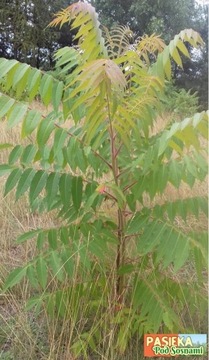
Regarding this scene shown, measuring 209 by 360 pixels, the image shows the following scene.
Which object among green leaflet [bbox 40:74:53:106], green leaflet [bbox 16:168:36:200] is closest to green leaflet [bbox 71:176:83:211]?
green leaflet [bbox 16:168:36:200]

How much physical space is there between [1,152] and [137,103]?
7.10 feet

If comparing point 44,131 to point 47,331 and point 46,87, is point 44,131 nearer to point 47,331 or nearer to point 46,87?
point 46,87

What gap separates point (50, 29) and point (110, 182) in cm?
498

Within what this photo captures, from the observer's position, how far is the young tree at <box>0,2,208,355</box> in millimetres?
1156

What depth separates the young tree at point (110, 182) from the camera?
116 centimetres

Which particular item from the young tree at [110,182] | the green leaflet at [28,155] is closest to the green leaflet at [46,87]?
the young tree at [110,182]

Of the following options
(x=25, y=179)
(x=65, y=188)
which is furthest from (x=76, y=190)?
(x=25, y=179)

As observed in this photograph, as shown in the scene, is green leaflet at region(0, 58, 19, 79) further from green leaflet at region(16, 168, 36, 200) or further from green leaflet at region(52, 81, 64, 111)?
green leaflet at region(16, 168, 36, 200)

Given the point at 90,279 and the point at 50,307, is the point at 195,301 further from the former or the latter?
Result: the point at 50,307

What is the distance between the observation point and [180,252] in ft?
3.68

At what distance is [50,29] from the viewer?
571 cm

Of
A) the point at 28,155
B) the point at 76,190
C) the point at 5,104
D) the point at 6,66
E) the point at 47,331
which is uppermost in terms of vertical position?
the point at 6,66

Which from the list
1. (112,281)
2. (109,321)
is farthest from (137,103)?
Answer: (109,321)

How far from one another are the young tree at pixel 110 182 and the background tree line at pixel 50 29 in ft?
7.45
